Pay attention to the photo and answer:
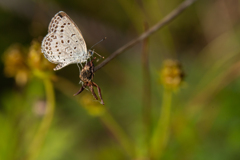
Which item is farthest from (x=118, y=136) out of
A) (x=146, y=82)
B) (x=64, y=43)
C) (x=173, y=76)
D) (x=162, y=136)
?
(x=64, y=43)

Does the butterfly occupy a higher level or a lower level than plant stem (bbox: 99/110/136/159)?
higher

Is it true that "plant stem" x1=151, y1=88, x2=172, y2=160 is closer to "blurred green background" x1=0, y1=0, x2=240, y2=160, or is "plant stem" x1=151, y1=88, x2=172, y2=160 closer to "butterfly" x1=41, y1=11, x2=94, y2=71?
"blurred green background" x1=0, y1=0, x2=240, y2=160

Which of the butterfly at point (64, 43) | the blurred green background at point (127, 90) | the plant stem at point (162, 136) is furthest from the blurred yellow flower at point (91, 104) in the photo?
the plant stem at point (162, 136)

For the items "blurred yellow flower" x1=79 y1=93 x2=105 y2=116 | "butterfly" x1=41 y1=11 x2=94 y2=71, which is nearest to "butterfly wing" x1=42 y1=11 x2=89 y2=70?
"butterfly" x1=41 y1=11 x2=94 y2=71

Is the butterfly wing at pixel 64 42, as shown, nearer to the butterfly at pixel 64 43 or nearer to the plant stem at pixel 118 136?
the butterfly at pixel 64 43

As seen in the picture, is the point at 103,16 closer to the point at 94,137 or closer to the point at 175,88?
the point at 94,137

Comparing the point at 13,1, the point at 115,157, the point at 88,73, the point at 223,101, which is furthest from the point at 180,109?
the point at 13,1

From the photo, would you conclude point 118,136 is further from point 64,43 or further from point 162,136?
point 64,43
